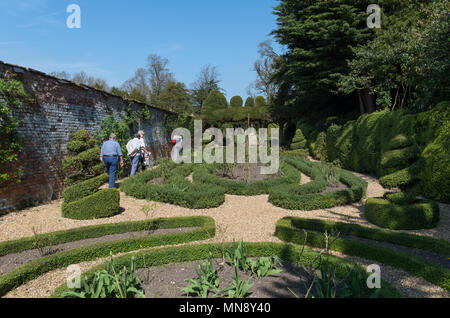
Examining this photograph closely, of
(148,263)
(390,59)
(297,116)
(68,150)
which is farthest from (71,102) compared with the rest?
(297,116)

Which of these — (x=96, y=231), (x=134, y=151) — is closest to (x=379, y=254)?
(x=96, y=231)

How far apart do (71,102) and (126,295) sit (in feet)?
24.3

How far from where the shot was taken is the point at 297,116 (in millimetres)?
24266

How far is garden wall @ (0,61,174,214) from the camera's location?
21.6 feet

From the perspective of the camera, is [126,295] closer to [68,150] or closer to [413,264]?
[413,264]

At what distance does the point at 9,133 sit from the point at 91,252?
13.2 feet

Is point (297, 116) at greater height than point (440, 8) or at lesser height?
lesser

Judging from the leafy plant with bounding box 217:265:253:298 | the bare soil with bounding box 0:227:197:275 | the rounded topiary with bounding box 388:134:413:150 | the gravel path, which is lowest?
the bare soil with bounding box 0:227:197:275

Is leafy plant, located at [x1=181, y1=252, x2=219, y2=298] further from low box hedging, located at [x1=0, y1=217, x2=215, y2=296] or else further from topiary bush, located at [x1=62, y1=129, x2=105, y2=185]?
topiary bush, located at [x1=62, y1=129, x2=105, y2=185]

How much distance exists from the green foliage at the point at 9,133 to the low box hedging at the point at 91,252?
3303 millimetres

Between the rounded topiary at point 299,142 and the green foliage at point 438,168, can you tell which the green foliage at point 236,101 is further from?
the green foliage at point 438,168

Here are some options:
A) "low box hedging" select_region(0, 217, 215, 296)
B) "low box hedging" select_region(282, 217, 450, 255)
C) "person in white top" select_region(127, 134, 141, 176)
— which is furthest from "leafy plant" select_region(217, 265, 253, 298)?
"person in white top" select_region(127, 134, 141, 176)

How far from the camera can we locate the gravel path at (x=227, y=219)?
3.62 m

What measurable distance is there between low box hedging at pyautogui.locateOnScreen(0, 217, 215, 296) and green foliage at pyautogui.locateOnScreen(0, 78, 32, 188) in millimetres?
3303
